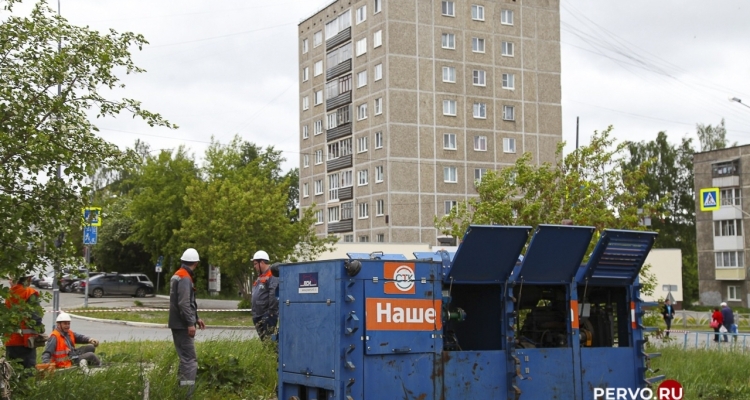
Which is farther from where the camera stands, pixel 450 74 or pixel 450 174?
pixel 450 74

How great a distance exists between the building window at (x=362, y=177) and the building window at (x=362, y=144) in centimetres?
159

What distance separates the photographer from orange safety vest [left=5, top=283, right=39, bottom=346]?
9359mm

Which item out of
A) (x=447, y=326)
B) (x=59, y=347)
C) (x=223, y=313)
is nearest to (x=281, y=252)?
(x=223, y=313)

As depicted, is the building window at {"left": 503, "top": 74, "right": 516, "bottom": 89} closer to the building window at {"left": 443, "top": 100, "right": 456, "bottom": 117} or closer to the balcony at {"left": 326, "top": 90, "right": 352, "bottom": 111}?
the building window at {"left": 443, "top": 100, "right": 456, "bottom": 117}

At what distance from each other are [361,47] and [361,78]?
2.33 metres

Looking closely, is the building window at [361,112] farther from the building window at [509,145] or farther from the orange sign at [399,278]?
the orange sign at [399,278]

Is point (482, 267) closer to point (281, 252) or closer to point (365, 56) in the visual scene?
point (281, 252)

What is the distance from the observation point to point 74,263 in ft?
32.0

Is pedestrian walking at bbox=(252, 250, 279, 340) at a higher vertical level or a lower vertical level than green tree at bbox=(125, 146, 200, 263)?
lower

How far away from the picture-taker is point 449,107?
67.6 meters

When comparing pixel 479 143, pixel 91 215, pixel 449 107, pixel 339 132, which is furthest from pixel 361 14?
pixel 91 215

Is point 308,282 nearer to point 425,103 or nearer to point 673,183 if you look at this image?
point 425,103

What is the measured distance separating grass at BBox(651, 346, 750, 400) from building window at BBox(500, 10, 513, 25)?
182 ft

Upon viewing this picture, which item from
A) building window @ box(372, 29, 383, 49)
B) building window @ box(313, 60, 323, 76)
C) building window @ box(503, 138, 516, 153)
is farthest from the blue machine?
building window @ box(313, 60, 323, 76)
